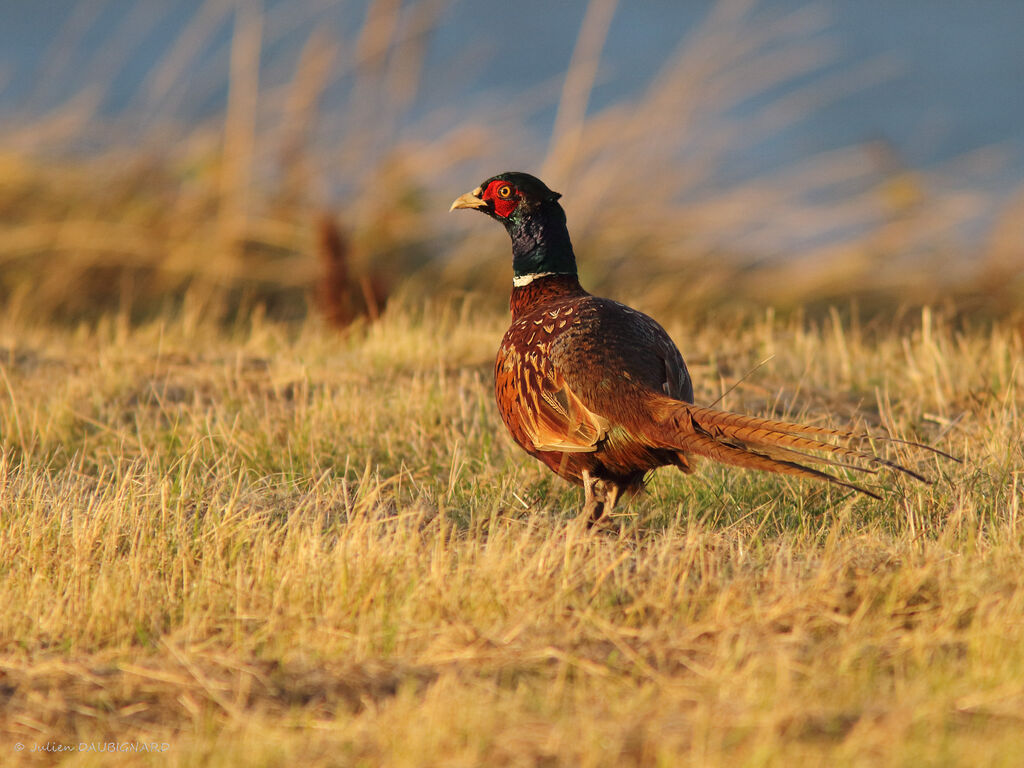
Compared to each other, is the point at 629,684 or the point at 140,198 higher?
the point at 140,198

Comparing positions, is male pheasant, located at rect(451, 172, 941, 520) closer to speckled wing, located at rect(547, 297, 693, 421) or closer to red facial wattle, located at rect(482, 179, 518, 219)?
→ speckled wing, located at rect(547, 297, 693, 421)

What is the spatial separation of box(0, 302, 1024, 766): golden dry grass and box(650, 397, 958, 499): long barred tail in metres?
0.25

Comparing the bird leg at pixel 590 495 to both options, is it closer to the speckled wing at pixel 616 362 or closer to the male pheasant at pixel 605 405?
the male pheasant at pixel 605 405

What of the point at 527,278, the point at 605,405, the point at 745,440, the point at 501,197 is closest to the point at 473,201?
the point at 501,197

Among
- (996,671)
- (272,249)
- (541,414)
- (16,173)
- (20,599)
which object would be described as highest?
(16,173)

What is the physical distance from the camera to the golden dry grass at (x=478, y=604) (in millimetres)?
2088

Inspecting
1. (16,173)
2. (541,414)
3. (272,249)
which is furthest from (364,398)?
(16,173)

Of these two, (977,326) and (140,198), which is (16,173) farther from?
(977,326)

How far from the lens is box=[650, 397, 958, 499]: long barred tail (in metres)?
2.91

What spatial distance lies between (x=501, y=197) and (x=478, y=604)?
1948 millimetres

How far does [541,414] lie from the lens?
11.7ft

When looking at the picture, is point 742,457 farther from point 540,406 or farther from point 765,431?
point 540,406

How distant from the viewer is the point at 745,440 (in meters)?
3.05

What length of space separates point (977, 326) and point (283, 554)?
691cm
